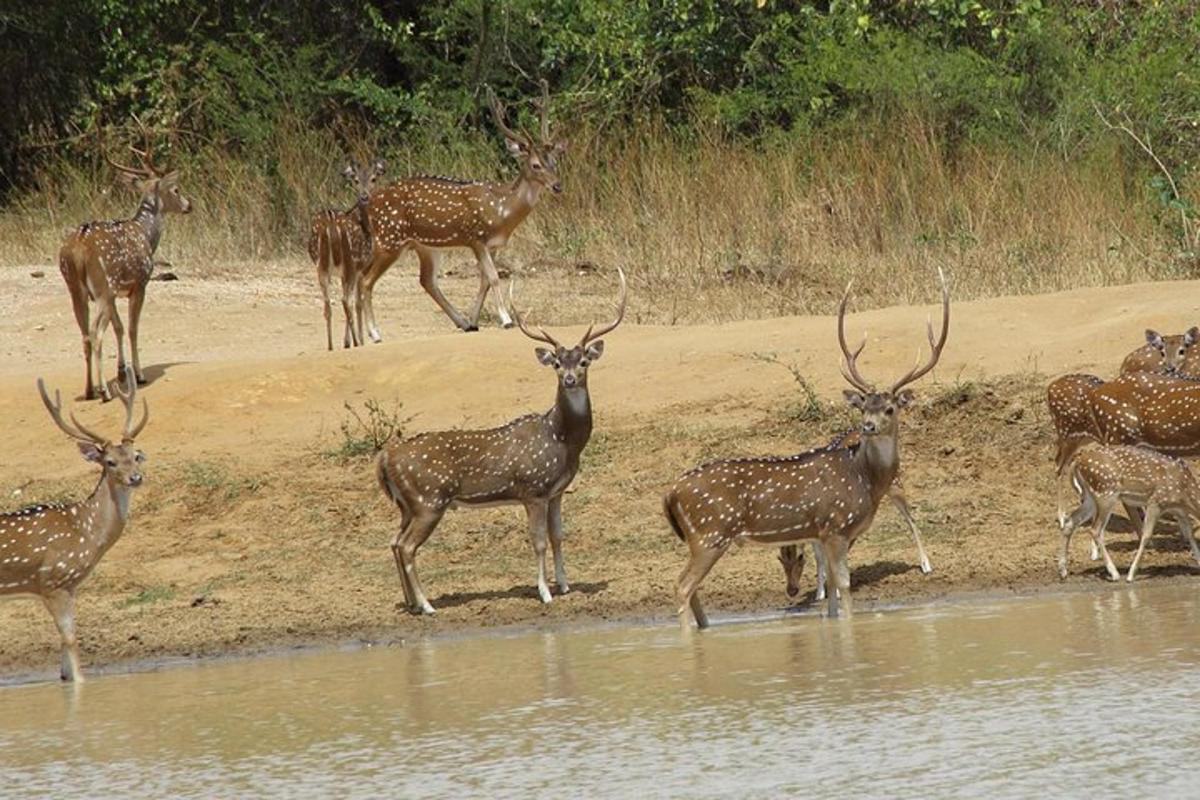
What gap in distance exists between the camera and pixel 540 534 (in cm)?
1348

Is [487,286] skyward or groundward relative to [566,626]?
skyward

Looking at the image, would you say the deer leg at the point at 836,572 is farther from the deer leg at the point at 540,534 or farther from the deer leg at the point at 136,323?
the deer leg at the point at 136,323

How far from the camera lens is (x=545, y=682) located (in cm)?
1142

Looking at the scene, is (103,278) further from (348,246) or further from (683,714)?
(683,714)

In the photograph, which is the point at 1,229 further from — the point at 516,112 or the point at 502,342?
the point at 502,342

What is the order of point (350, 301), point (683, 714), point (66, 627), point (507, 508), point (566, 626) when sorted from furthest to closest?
1. point (350, 301)
2. point (507, 508)
3. point (566, 626)
4. point (66, 627)
5. point (683, 714)

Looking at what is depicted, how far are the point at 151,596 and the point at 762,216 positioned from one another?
33.8ft

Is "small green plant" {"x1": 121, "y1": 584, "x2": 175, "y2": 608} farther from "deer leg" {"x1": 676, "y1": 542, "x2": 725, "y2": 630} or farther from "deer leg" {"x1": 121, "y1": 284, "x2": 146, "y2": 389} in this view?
"deer leg" {"x1": 121, "y1": 284, "x2": 146, "y2": 389}

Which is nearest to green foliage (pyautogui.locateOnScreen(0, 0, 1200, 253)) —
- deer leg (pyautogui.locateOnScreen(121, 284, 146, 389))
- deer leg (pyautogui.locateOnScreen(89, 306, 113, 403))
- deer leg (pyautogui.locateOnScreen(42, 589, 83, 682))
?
deer leg (pyautogui.locateOnScreen(121, 284, 146, 389))

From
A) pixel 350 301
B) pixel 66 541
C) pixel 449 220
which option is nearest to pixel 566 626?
pixel 66 541

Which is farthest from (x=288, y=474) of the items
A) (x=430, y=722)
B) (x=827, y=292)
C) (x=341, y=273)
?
(x=827, y=292)

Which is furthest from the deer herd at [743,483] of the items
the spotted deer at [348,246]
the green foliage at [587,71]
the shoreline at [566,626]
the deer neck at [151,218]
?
the green foliage at [587,71]

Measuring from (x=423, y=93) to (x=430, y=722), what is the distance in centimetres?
1697

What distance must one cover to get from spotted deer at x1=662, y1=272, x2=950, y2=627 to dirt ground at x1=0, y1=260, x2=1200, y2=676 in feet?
2.28
